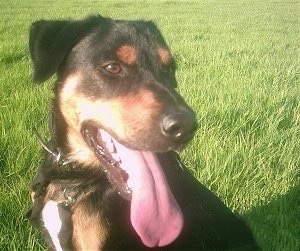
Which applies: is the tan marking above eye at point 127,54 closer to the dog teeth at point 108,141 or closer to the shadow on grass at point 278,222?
the dog teeth at point 108,141

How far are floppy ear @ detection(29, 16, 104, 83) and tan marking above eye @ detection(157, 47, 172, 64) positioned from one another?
472 millimetres

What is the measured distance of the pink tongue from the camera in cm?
254

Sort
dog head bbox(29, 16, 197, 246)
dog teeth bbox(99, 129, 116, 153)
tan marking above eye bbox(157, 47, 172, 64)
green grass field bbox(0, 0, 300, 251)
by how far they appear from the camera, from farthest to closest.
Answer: green grass field bbox(0, 0, 300, 251) < tan marking above eye bbox(157, 47, 172, 64) < dog teeth bbox(99, 129, 116, 153) < dog head bbox(29, 16, 197, 246)

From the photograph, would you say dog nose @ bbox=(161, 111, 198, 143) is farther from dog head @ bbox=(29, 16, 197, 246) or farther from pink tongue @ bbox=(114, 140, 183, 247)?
pink tongue @ bbox=(114, 140, 183, 247)

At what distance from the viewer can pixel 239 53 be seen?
754cm

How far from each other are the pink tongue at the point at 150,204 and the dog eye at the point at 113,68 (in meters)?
0.46

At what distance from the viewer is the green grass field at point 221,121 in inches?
147

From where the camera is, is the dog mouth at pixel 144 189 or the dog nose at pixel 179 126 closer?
the dog nose at pixel 179 126

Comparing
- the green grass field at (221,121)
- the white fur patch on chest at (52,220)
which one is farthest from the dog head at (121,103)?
the green grass field at (221,121)

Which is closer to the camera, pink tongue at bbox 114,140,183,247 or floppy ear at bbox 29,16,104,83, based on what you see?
pink tongue at bbox 114,140,183,247

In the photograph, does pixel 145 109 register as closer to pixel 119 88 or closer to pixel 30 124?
pixel 119 88

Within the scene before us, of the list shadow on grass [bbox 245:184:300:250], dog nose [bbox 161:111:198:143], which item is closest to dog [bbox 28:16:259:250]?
dog nose [bbox 161:111:198:143]

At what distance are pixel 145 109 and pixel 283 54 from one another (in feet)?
19.5

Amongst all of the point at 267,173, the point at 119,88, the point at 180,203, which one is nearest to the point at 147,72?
the point at 119,88
